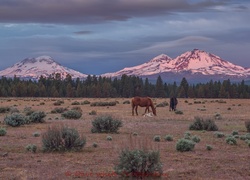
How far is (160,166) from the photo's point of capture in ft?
42.7

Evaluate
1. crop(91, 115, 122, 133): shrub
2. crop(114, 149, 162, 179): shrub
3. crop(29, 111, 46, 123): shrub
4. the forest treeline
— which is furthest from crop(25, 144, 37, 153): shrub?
the forest treeline

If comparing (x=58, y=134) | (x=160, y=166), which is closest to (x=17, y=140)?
(x=58, y=134)

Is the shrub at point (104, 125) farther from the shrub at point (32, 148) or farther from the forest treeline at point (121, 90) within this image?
the forest treeline at point (121, 90)

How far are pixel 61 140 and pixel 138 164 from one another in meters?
5.90

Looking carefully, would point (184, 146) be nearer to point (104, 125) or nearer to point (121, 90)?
point (104, 125)

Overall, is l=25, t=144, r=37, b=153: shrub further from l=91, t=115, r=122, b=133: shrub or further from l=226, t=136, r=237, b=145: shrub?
l=226, t=136, r=237, b=145: shrub

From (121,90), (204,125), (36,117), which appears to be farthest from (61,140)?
(121,90)

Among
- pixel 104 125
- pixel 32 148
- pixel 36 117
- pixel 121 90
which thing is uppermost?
pixel 121 90

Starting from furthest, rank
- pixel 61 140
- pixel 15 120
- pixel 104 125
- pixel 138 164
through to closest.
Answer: pixel 15 120, pixel 104 125, pixel 61 140, pixel 138 164

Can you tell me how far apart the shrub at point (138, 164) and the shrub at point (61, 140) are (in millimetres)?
5143

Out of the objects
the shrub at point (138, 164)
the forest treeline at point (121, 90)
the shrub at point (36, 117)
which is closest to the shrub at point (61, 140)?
the shrub at point (138, 164)

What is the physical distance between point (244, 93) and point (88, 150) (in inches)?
5089

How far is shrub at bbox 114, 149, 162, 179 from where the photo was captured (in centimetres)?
1276

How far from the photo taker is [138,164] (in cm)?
1264
